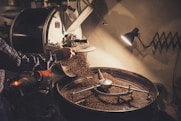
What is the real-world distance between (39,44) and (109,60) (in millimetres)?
1839

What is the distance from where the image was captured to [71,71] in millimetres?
3363

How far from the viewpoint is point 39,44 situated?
11.3 feet

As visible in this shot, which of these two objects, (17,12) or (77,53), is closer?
(77,53)

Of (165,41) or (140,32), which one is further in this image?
(140,32)

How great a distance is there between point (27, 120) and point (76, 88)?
3.19 feet

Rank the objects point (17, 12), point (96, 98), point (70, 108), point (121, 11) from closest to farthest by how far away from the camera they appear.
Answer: point (70, 108) → point (96, 98) → point (17, 12) → point (121, 11)

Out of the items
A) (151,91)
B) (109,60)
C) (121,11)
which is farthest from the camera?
(109,60)

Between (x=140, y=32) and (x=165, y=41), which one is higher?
(x=140, y=32)

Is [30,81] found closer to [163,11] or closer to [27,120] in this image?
[27,120]

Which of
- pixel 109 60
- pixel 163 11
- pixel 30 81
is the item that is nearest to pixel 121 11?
pixel 163 11

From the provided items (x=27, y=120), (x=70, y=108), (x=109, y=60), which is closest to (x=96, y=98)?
(x=70, y=108)

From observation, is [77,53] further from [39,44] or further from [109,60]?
[109,60]

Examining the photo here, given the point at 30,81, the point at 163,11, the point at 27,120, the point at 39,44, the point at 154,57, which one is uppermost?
the point at 163,11

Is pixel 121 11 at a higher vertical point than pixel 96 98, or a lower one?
higher
